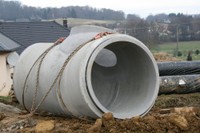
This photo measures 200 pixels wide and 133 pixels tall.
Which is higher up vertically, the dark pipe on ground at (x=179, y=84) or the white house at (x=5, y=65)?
the dark pipe on ground at (x=179, y=84)

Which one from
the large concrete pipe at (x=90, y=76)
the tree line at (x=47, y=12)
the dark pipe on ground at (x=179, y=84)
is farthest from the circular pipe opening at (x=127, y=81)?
the tree line at (x=47, y=12)

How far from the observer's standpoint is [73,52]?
5320 mm

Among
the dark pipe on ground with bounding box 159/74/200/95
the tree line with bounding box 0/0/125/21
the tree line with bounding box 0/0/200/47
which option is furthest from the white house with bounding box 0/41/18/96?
the tree line with bounding box 0/0/125/21

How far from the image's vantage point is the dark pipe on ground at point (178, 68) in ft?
31.7

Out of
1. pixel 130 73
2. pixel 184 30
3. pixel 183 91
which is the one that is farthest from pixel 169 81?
pixel 184 30

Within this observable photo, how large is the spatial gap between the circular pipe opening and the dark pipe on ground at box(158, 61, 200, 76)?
135 inches

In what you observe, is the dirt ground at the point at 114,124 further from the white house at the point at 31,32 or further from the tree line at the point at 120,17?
the tree line at the point at 120,17

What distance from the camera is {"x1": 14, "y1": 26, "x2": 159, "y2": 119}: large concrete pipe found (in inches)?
197

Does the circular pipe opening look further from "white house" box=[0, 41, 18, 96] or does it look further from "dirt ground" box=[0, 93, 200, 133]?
"white house" box=[0, 41, 18, 96]

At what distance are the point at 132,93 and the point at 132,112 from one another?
56 centimetres

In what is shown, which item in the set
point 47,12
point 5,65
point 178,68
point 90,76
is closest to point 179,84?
point 178,68

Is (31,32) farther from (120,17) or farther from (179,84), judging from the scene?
(120,17)

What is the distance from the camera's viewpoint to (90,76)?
498cm

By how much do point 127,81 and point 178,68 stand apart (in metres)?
3.70
